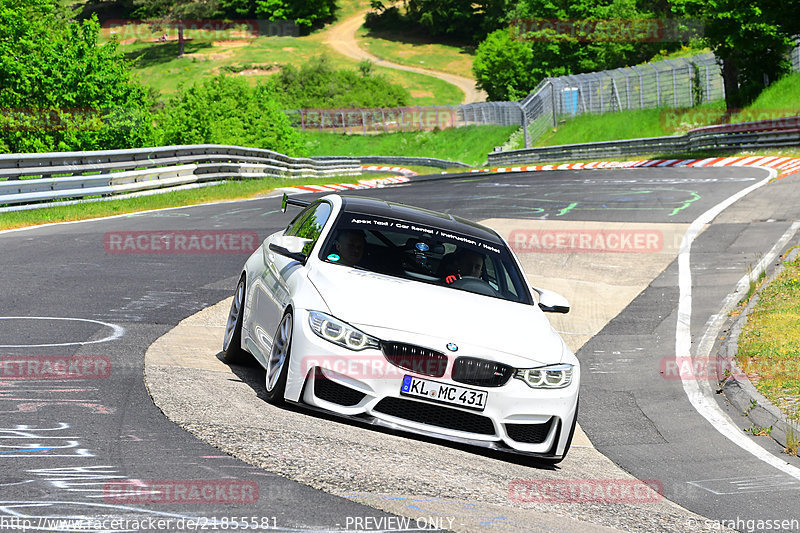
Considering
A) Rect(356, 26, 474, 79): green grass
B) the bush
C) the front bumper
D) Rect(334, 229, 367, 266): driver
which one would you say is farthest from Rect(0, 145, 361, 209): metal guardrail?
Rect(356, 26, 474, 79): green grass

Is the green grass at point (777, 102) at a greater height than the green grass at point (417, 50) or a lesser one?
greater

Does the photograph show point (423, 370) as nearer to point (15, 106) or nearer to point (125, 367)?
point (125, 367)

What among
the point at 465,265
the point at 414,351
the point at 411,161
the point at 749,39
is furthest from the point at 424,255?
the point at 411,161

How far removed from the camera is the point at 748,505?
659cm

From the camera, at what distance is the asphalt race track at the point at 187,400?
191 inches

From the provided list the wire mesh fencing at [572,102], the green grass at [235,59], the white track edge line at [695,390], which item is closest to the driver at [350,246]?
the white track edge line at [695,390]

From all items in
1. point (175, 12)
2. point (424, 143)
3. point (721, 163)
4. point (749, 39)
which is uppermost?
point (749, 39)

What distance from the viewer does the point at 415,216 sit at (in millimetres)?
8570

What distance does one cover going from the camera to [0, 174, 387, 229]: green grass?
20.0 meters

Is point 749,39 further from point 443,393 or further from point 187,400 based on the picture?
point 187,400

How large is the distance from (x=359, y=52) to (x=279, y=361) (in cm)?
14270

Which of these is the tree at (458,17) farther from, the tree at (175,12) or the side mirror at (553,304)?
the side mirror at (553,304)

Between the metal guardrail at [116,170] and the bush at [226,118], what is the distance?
8454 millimetres

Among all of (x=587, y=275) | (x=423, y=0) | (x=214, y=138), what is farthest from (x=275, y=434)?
(x=423, y=0)
